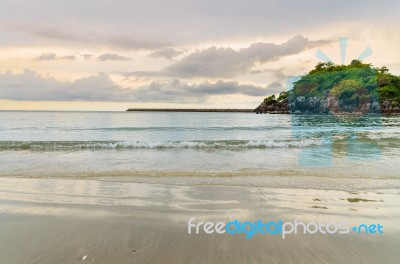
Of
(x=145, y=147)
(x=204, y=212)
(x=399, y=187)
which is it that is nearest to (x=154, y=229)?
(x=204, y=212)

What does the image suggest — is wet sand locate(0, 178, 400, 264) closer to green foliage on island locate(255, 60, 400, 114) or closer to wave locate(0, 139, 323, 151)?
wave locate(0, 139, 323, 151)

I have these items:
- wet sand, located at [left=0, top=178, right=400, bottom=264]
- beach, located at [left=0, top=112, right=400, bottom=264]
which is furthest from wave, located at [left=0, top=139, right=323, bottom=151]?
wet sand, located at [left=0, top=178, right=400, bottom=264]

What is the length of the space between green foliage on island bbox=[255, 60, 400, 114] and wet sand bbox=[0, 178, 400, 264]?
89064 mm

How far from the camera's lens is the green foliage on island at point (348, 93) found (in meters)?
93.2

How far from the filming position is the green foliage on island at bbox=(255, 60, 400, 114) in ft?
306

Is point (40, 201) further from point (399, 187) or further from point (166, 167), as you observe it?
point (399, 187)

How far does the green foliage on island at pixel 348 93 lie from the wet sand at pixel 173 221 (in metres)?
89.1

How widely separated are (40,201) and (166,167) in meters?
4.79

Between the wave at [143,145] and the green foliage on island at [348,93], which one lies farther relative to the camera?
the green foliage on island at [348,93]

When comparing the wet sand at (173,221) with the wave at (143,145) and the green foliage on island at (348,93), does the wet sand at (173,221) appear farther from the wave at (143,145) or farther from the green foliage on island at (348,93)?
the green foliage on island at (348,93)

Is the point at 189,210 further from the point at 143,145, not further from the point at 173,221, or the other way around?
the point at 143,145

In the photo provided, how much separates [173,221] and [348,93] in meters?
108

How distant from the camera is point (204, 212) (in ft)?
15.9

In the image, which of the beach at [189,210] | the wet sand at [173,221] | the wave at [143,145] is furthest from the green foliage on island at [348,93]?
the wet sand at [173,221]
